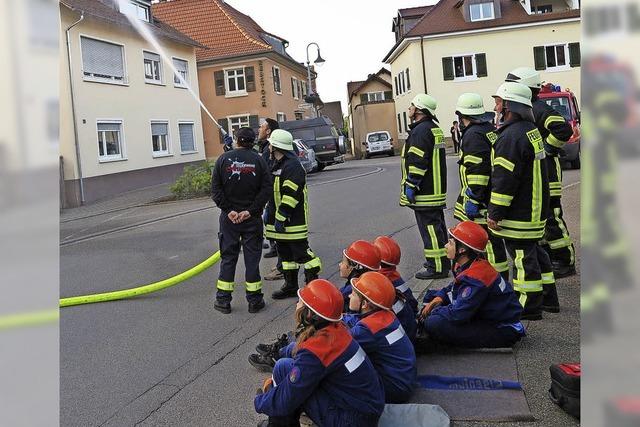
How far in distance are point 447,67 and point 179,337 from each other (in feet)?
123

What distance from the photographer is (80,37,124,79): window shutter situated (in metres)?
22.6

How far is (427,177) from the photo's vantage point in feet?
22.9

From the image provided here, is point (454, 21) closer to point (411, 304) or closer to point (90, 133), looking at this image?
point (90, 133)

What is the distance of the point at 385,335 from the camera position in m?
3.86

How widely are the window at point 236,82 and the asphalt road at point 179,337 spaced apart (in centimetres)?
2805

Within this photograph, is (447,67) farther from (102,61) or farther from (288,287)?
(288,287)

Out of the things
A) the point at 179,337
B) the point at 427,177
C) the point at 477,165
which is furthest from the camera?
the point at 427,177

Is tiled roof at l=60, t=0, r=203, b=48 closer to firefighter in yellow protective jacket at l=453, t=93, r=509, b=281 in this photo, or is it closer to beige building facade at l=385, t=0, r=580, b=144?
firefighter in yellow protective jacket at l=453, t=93, r=509, b=281

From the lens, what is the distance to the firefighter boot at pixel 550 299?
543 centimetres

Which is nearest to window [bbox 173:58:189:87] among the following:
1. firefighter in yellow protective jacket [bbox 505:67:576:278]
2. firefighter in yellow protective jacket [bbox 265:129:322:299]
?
firefighter in yellow protective jacket [bbox 265:129:322:299]

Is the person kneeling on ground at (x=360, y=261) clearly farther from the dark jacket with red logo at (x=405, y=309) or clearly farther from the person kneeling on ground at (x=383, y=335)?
the person kneeling on ground at (x=383, y=335)

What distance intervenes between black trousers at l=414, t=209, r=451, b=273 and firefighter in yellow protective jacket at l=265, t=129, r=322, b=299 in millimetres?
1241

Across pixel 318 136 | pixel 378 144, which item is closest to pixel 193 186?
pixel 318 136

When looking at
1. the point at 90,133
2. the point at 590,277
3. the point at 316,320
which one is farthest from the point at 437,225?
the point at 90,133
